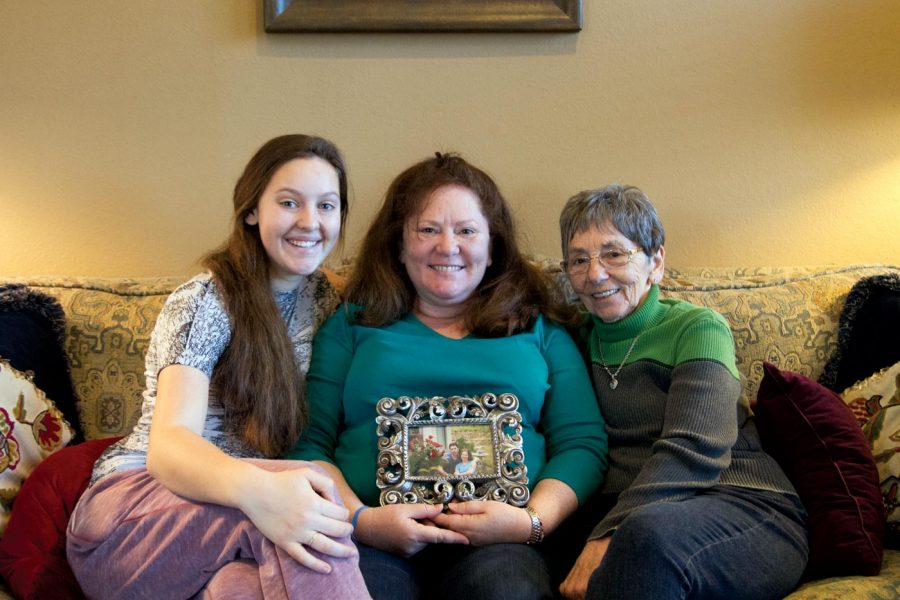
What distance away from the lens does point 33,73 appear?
2.23 metres

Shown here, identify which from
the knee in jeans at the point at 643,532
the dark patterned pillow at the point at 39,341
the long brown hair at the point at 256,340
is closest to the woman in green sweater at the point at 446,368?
the long brown hair at the point at 256,340

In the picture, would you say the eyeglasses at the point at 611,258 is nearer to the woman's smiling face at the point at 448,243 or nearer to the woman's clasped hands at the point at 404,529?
the woman's smiling face at the point at 448,243

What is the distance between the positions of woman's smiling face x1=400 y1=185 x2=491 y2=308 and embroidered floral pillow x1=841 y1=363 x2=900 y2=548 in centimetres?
89

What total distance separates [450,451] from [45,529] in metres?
0.76

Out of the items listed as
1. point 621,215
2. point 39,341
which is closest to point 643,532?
point 621,215

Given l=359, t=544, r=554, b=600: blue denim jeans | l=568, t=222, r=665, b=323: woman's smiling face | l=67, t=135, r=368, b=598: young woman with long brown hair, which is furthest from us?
l=568, t=222, r=665, b=323: woman's smiling face

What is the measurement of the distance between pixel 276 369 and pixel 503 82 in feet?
3.64

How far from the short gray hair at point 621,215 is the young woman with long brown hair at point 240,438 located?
1.73 ft

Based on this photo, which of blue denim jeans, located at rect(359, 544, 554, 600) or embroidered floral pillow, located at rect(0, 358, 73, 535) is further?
embroidered floral pillow, located at rect(0, 358, 73, 535)

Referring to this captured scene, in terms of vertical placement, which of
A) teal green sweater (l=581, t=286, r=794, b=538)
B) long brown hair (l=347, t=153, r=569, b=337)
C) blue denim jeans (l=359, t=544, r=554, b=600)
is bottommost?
blue denim jeans (l=359, t=544, r=554, b=600)

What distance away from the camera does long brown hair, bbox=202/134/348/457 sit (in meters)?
1.56

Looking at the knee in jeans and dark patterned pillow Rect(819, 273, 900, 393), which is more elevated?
dark patterned pillow Rect(819, 273, 900, 393)

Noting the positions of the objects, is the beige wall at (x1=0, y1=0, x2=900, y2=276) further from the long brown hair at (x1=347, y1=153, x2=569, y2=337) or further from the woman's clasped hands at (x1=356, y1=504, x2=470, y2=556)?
the woman's clasped hands at (x1=356, y1=504, x2=470, y2=556)

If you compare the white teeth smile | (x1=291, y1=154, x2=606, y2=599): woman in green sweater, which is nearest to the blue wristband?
(x1=291, y1=154, x2=606, y2=599): woman in green sweater
